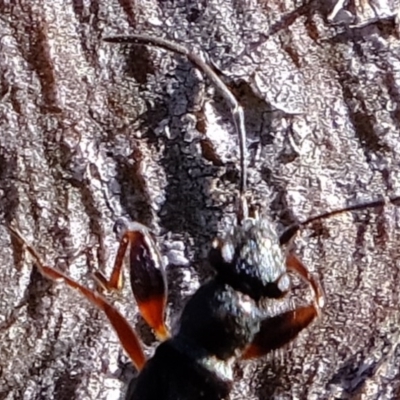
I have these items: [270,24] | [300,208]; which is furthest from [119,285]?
[270,24]

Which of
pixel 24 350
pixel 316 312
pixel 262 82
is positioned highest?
pixel 262 82

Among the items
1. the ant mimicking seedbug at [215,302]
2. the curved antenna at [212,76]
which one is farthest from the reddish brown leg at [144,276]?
the curved antenna at [212,76]

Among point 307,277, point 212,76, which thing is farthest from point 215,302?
point 212,76

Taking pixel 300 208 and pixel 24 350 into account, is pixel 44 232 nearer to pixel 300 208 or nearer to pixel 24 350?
pixel 24 350

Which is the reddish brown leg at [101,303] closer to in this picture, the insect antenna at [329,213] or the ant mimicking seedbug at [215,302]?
the ant mimicking seedbug at [215,302]

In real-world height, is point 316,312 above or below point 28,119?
below

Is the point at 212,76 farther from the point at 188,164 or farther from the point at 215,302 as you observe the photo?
the point at 215,302

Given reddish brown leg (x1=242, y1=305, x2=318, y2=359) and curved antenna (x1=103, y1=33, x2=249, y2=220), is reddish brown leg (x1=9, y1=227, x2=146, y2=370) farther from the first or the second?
curved antenna (x1=103, y1=33, x2=249, y2=220)

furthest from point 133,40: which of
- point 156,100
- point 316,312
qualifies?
point 316,312
